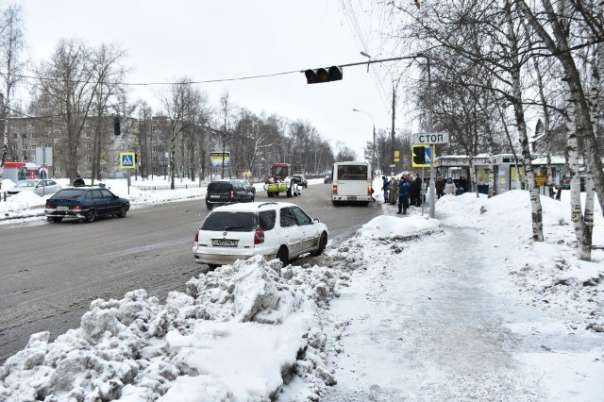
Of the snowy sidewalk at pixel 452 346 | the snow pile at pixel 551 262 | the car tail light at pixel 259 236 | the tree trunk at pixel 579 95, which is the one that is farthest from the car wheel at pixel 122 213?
the tree trunk at pixel 579 95

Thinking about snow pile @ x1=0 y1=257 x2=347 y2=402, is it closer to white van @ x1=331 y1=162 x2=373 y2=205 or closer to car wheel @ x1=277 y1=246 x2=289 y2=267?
car wheel @ x1=277 y1=246 x2=289 y2=267

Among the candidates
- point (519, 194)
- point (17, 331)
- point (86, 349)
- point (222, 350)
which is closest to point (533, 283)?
point (222, 350)

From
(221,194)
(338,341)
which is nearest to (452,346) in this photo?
(338,341)

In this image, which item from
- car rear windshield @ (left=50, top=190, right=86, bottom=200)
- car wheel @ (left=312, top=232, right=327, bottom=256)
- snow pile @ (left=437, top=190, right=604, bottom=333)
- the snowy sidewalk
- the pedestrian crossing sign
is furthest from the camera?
the pedestrian crossing sign

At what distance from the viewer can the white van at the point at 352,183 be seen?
3061 centimetres

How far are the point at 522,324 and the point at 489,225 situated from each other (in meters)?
10.9

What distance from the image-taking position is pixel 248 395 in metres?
3.78

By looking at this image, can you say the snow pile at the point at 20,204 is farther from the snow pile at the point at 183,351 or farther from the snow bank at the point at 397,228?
the snow pile at the point at 183,351

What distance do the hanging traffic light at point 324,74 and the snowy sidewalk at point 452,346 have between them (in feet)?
24.1

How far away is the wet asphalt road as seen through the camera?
6.79m

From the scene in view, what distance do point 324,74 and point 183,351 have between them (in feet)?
38.0

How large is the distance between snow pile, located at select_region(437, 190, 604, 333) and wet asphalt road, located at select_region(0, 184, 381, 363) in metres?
5.16

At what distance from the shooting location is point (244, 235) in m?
9.37

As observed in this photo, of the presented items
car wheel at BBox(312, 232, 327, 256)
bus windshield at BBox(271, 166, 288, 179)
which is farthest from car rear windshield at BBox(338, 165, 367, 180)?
bus windshield at BBox(271, 166, 288, 179)
